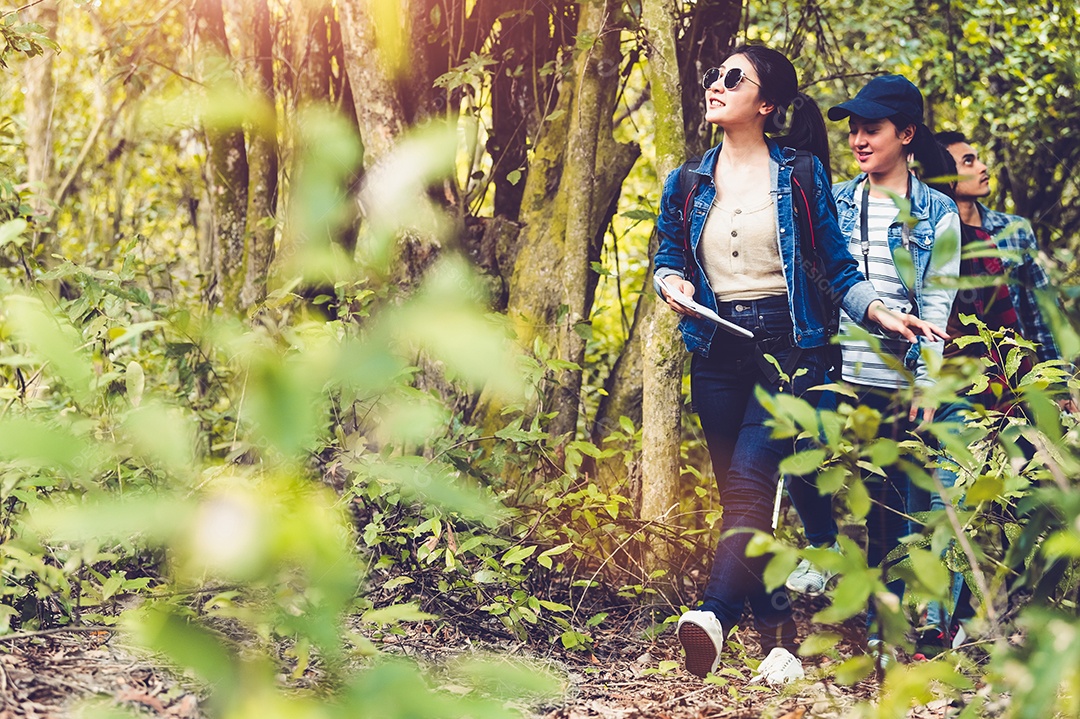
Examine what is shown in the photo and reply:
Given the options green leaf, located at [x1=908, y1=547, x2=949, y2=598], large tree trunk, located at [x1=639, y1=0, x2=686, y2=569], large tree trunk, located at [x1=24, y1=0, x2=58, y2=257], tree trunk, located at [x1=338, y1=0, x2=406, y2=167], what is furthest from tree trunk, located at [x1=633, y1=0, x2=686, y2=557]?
large tree trunk, located at [x1=24, y1=0, x2=58, y2=257]

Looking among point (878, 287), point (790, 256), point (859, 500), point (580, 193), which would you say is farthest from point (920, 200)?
point (859, 500)

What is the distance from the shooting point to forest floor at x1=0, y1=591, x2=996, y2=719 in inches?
83.4

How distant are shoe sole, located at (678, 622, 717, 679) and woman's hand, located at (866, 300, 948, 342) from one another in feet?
3.47

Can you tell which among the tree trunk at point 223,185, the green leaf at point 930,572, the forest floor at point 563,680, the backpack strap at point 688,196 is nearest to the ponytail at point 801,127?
the backpack strap at point 688,196

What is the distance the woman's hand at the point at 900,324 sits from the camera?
9.47 feet

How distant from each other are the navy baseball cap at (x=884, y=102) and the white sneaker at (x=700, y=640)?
6.52 ft

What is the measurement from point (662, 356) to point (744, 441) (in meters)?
0.83

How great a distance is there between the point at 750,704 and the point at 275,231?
360 centimetres

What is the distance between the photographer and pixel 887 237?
148 inches

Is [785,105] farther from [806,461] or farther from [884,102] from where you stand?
[806,461]

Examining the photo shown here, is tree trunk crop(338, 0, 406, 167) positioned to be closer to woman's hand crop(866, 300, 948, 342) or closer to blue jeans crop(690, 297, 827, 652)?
blue jeans crop(690, 297, 827, 652)

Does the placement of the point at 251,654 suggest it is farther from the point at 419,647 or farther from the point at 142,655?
the point at 419,647

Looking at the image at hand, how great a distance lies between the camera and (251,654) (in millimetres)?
972

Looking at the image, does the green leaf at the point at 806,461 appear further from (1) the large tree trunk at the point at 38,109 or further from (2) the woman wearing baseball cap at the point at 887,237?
(1) the large tree trunk at the point at 38,109
